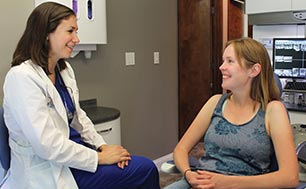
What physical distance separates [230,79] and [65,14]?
0.85 metres

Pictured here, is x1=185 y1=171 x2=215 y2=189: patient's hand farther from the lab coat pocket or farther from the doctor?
the lab coat pocket

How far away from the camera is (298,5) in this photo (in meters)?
3.46

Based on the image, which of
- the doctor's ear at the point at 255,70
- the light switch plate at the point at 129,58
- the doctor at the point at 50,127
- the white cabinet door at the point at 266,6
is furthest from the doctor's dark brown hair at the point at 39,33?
the white cabinet door at the point at 266,6

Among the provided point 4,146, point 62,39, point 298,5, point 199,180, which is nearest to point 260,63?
point 199,180

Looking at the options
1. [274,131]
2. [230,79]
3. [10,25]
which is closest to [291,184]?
[274,131]

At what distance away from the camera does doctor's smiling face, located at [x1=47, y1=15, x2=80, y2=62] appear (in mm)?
1792

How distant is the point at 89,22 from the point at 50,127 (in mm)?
1077

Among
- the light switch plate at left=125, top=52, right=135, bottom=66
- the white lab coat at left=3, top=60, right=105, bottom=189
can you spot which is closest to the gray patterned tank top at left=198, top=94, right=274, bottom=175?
the white lab coat at left=3, top=60, right=105, bottom=189

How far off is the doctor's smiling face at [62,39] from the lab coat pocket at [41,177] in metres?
0.53

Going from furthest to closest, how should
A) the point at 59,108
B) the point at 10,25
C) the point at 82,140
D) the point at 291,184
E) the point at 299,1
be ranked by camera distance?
the point at 299,1
the point at 10,25
the point at 82,140
the point at 59,108
the point at 291,184

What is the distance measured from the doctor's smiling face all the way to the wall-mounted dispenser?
0.60 metres

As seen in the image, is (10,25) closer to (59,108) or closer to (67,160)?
(59,108)

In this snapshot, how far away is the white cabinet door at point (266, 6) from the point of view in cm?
355

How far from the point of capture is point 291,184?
4.87ft
